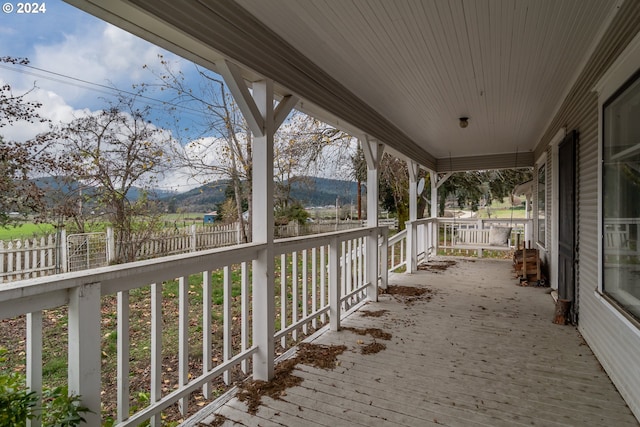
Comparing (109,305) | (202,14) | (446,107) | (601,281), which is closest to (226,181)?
(109,305)

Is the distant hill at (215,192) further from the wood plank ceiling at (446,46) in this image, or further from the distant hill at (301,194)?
the wood plank ceiling at (446,46)

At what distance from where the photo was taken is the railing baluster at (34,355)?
50.1 inches

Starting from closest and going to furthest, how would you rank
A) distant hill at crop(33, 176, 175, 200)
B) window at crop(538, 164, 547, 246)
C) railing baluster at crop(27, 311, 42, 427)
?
railing baluster at crop(27, 311, 42, 427)
distant hill at crop(33, 176, 175, 200)
window at crop(538, 164, 547, 246)

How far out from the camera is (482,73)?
3316 millimetres

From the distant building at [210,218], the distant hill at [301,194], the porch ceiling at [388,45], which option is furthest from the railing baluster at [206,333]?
the distant building at [210,218]

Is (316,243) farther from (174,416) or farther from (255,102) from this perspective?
(174,416)

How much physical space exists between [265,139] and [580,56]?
9.23 feet

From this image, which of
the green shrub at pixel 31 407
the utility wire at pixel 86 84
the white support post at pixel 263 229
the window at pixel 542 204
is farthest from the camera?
the window at pixel 542 204

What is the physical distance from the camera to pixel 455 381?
2.45 metres

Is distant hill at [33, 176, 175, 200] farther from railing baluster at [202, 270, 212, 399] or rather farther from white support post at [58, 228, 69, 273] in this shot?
railing baluster at [202, 270, 212, 399]

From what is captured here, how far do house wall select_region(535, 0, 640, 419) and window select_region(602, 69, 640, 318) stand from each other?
0.57 ft

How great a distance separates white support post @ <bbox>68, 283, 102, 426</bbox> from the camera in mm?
1371

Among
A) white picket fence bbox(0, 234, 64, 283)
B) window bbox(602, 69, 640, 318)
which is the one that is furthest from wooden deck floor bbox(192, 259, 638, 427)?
white picket fence bbox(0, 234, 64, 283)

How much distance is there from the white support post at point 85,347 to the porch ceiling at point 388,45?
4.21 ft
